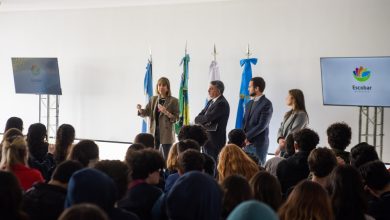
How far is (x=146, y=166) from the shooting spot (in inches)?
118

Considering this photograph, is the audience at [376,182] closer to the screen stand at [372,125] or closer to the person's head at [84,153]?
the person's head at [84,153]

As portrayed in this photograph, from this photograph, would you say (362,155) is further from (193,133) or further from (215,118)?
(215,118)

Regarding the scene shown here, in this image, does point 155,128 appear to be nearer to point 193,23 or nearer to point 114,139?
point 193,23

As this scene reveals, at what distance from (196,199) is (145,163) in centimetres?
64

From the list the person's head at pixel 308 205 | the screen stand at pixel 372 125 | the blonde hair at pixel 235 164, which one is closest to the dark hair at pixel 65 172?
the person's head at pixel 308 205

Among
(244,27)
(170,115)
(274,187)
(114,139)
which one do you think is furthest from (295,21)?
(274,187)

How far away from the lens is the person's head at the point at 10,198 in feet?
7.23

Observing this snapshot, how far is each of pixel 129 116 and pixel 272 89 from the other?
→ 2.95m

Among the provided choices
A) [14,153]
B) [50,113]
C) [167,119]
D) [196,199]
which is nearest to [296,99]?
[167,119]

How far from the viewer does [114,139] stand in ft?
33.9

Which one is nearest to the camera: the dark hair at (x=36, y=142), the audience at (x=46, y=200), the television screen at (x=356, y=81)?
the audience at (x=46, y=200)

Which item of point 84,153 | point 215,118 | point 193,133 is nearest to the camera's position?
Result: point 84,153

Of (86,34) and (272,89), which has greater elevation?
(86,34)

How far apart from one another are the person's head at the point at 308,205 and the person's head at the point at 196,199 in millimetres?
393
